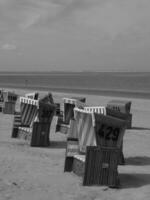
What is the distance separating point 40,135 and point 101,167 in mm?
3972

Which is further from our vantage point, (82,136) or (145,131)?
(145,131)

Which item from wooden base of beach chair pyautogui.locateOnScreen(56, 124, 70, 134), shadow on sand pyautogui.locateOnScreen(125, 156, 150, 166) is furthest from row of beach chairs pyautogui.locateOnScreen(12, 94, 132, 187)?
wooden base of beach chair pyautogui.locateOnScreen(56, 124, 70, 134)

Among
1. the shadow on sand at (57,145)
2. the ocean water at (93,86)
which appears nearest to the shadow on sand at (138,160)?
the shadow on sand at (57,145)

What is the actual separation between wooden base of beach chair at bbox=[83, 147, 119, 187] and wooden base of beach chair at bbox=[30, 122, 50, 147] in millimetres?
3900

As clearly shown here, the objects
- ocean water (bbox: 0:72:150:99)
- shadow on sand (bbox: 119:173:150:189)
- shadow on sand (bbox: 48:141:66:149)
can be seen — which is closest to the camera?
shadow on sand (bbox: 119:173:150:189)

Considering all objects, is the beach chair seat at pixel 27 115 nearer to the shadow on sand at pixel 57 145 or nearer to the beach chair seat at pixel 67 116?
the shadow on sand at pixel 57 145

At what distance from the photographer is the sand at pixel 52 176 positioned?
708cm

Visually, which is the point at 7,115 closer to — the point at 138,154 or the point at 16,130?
the point at 16,130

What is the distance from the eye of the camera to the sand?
7.08 metres

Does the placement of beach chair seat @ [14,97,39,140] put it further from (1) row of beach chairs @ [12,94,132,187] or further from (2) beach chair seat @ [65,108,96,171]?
(2) beach chair seat @ [65,108,96,171]

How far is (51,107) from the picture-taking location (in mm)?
11906

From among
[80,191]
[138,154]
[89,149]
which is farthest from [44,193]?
[138,154]

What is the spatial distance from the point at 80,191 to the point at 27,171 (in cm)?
148

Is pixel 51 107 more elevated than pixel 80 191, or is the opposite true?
pixel 51 107
